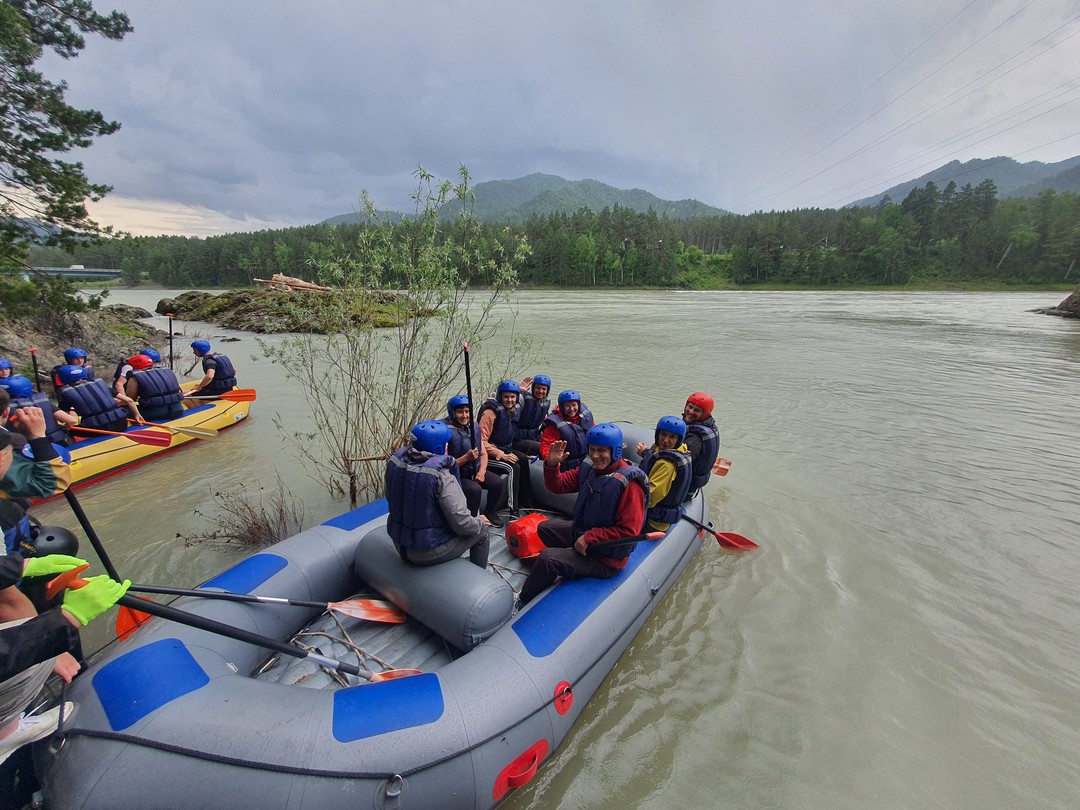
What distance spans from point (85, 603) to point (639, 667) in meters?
3.52

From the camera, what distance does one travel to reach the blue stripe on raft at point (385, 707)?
2.35 m

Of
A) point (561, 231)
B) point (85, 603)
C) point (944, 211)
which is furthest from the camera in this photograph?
point (561, 231)

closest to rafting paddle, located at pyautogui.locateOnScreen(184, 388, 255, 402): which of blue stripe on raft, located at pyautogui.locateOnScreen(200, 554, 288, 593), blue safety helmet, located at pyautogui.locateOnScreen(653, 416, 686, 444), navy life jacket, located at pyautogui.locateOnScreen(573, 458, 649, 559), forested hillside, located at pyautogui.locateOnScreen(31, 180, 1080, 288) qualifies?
blue stripe on raft, located at pyautogui.locateOnScreen(200, 554, 288, 593)

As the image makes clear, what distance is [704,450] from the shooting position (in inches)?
193

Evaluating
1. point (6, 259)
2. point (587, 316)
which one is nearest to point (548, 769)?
point (6, 259)

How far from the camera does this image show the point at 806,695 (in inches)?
144

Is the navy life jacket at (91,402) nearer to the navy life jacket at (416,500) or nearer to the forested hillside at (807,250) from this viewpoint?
the navy life jacket at (416,500)

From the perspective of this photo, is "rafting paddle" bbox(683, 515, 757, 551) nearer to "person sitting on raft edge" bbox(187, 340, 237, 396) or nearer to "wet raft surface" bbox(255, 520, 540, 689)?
"wet raft surface" bbox(255, 520, 540, 689)

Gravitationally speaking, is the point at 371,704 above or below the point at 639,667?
above

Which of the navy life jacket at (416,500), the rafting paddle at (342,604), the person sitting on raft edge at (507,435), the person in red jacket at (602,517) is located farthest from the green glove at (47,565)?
the person sitting on raft edge at (507,435)

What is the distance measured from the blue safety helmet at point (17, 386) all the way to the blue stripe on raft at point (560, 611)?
21.2 feet

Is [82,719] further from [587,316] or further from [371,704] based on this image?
[587,316]

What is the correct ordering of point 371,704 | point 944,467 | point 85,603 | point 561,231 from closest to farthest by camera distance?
point 85,603, point 371,704, point 944,467, point 561,231

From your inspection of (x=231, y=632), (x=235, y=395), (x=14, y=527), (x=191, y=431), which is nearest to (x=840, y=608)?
(x=231, y=632)
